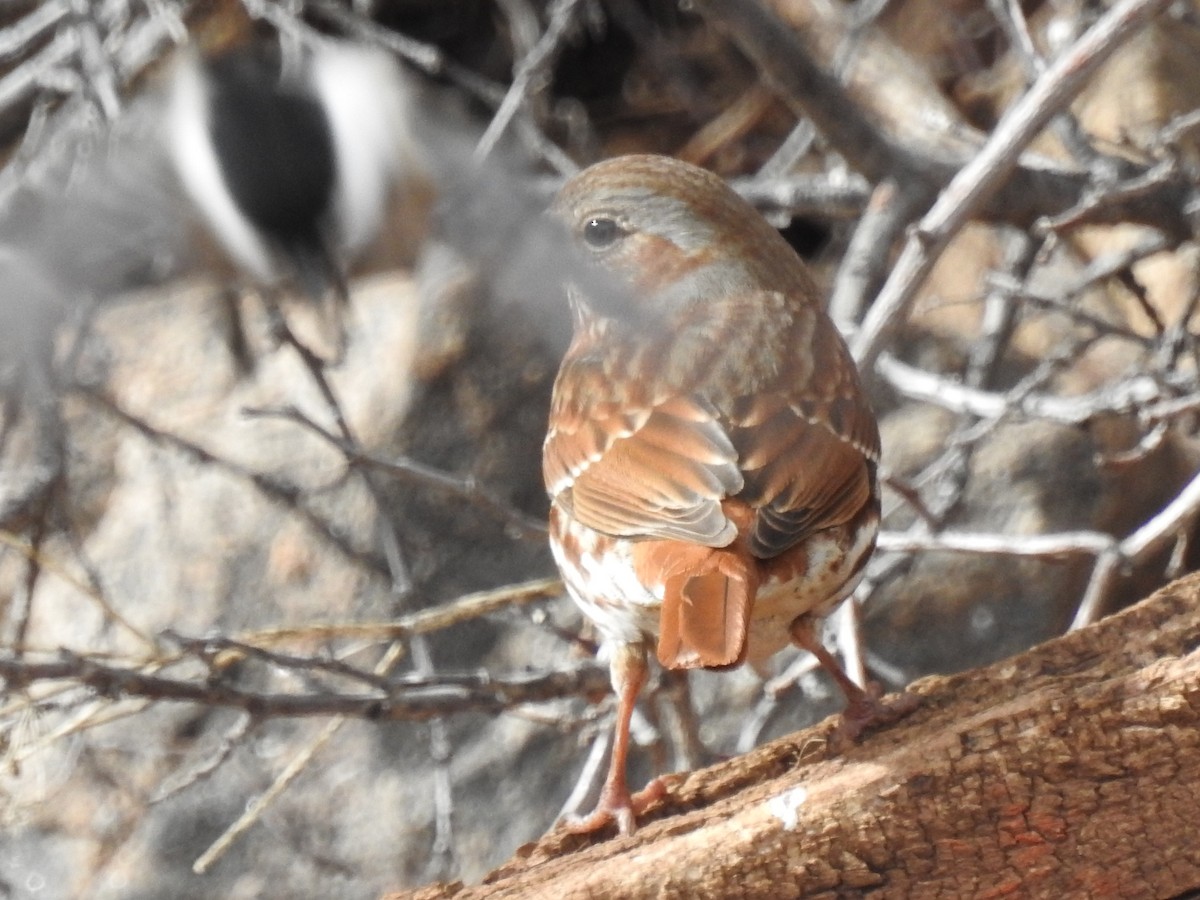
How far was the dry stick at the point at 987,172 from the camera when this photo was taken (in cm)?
315

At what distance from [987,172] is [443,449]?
182cm

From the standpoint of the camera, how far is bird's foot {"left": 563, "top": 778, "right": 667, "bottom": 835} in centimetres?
255

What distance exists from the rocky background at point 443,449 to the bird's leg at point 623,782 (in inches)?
18.1

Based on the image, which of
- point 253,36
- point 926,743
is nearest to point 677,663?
point 926,743

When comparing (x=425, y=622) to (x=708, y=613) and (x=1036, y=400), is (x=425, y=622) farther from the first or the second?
(x=1036, y=400)

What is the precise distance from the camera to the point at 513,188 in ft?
12.3

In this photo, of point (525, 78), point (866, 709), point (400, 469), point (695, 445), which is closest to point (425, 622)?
point (400, 469)

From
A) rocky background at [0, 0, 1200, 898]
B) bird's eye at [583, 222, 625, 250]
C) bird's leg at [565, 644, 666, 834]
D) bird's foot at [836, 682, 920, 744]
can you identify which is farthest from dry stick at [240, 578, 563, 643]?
bird's foot at [836, 682, 920, 744]

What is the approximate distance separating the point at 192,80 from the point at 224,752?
1.59m

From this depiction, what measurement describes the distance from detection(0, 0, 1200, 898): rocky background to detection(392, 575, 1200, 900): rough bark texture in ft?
3.59

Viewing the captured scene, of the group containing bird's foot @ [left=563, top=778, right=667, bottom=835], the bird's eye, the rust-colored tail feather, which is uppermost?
the bird's eye

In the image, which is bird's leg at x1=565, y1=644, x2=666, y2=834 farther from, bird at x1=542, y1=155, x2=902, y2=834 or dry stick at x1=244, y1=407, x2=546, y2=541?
dry stick at x1=244, y1=407, x2=546, y2=541

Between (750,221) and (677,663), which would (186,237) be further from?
(677,663)

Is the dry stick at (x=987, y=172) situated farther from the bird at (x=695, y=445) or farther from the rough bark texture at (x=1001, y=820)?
the rough bark texture at (x=1001, y=820)
